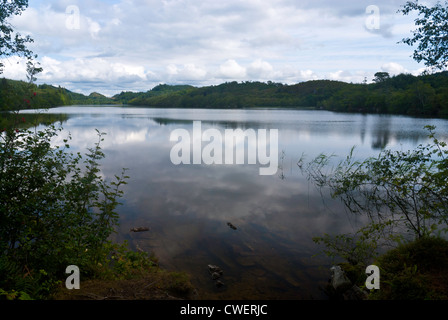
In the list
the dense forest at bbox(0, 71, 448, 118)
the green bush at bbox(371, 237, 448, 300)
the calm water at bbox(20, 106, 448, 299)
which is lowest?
the calm water at bbox(20, 106, 448, 299)

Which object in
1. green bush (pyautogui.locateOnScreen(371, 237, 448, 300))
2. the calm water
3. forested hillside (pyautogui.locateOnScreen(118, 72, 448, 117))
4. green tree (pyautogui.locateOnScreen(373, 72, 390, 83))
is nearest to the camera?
green bush (pyautogui.locateOnScreen(371, 237, 448, 300))

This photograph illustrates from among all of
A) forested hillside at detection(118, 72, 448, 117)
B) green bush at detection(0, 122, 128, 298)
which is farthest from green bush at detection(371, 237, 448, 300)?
forested hillside at detection(118, 72, 448, 117)

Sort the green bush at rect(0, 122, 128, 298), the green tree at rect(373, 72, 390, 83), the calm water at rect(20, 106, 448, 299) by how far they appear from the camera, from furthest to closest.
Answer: the green tree at rect(373, 72, 390, 83) → the calm water at rect(20, 106, 448, 299) → the green bush at rect(0, 122, 128, 298)

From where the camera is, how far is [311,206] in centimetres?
1416

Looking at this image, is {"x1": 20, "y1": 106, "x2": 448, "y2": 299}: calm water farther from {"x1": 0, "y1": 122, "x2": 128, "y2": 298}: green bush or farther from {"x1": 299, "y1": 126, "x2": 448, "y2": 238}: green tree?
{"x1": 0, "y1": 122, "x2": 128, "y2": 298}: green bush

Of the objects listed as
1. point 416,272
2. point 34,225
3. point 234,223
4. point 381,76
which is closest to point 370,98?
point 381,76

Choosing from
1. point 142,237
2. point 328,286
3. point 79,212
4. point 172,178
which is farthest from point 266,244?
point 172,178

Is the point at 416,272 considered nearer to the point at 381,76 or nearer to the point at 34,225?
the point at 34,225

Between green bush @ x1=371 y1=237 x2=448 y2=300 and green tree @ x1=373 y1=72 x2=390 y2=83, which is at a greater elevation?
green tree @ x1=373 y1=72 x2=390 y2=83

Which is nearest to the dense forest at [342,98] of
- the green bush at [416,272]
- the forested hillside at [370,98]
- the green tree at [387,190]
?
the forested hillside at [370,98]

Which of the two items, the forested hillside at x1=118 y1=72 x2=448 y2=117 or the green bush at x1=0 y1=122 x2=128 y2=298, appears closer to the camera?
the green bush at x1=0 y1=122 x2=128 y2=298

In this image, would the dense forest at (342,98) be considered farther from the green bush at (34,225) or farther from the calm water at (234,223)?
the calm water at (234,223)

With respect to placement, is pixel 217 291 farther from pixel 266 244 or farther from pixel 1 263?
pixel 1 263
